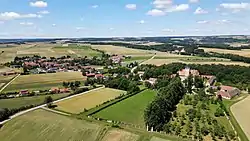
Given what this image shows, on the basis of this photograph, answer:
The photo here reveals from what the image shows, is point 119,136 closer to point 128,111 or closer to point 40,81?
point 128,111

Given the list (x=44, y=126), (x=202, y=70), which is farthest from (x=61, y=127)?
(x=202, y=70)

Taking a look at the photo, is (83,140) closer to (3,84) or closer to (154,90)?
(154,90)

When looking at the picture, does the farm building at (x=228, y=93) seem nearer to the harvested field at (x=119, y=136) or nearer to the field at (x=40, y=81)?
the harvested field at (x=119, y=136)

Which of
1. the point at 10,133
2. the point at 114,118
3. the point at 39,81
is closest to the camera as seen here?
the point at 10,133

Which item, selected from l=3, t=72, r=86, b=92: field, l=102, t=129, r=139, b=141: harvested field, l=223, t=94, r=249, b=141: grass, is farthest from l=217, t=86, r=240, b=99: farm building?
l=3, t=72, r=86, b=92: field

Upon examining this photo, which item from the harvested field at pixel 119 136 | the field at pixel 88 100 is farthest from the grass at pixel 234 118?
the field at pixel 88 100

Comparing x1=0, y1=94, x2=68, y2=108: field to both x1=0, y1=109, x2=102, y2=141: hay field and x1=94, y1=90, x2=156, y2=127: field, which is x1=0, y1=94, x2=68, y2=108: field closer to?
x1=0, y1=109, x2=102, y2=141: hay field

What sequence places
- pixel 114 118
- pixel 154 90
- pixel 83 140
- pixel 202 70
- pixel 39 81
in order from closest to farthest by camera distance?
pixel 83 140 < pixel 114 118 < pixel 154 90 < pixel 39 81 < pixel 202 70
